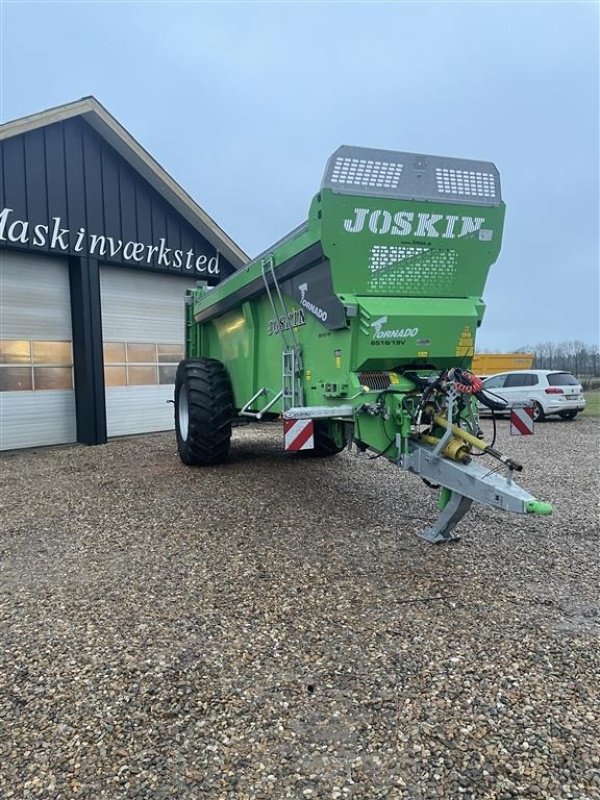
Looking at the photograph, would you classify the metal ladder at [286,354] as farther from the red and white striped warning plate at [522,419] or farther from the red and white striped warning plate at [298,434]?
the red and white striped warning plate at [522,419]

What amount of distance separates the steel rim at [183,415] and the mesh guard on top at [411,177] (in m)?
4.53

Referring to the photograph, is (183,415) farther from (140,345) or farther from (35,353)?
(140,345)

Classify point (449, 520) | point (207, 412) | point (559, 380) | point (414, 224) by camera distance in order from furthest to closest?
point (559, 380) → point (207, 412) → point (414, 224) → point (449, 520)

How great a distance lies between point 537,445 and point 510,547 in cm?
662

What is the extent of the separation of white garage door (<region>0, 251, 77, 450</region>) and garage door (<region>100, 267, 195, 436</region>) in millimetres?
838

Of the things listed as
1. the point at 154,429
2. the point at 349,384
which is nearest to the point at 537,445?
the point at 349,384

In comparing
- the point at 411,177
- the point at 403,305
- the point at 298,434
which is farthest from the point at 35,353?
the point at 411,177

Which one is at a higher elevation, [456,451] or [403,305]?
[403,305]

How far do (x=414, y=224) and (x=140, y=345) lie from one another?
9.03 m

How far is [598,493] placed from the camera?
6.58m

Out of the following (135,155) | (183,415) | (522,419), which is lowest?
(183,415)

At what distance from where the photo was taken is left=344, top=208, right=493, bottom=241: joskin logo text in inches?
176

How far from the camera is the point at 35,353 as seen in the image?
1092 centimetres

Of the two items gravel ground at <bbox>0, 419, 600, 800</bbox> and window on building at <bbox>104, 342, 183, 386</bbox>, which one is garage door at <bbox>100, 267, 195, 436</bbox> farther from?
gravel ground at <bbox>0, 419, 600, 800</bbox>
